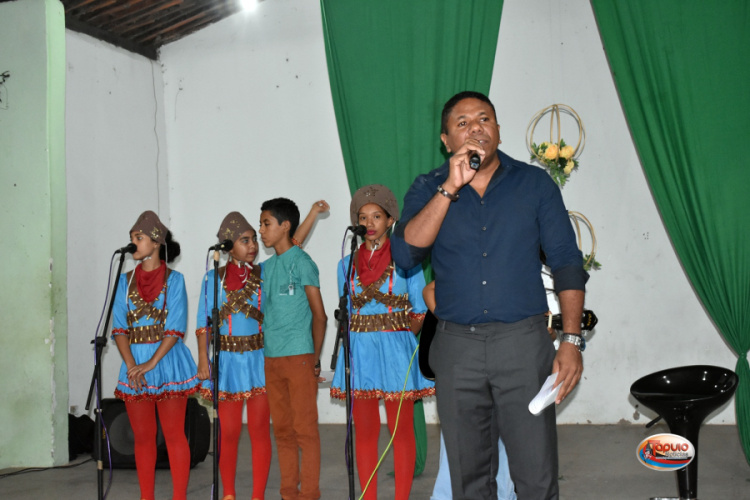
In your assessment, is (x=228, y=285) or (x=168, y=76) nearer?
(x=228, y=285)

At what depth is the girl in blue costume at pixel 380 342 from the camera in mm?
3406

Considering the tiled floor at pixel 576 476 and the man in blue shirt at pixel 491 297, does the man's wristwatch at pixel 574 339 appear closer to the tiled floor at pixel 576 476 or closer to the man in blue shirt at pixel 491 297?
the man in blue shirt at pixel 491 297

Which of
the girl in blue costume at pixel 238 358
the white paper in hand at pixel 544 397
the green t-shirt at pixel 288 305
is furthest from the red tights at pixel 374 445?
the white paper in hand at pixel 544 397

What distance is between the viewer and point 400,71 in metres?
4.30

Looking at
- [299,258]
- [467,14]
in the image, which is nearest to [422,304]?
[299,258]

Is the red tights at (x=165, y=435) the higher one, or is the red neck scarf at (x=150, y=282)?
the red neck scarf at (x=150, y=282)

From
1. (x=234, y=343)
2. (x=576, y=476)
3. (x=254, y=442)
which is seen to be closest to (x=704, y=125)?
(x=576, y=476)

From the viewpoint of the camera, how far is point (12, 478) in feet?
15.2

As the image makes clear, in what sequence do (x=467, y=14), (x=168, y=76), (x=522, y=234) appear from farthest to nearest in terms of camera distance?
(x=168, y=76) → (x=467, y=14) → (x=522, y=234)

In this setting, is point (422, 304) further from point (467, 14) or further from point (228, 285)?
point (467, 14)

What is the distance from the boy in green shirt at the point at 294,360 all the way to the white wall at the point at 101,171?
2.44 m

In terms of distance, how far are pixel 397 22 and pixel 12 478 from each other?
3651 millimetres

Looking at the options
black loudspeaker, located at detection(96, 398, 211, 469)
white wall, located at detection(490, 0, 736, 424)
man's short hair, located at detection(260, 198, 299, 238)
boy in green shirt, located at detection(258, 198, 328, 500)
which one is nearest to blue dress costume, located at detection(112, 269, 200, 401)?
boy in green shirt, located at detection(258, 198, 328, 500)

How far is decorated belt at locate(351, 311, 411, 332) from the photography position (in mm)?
3459
